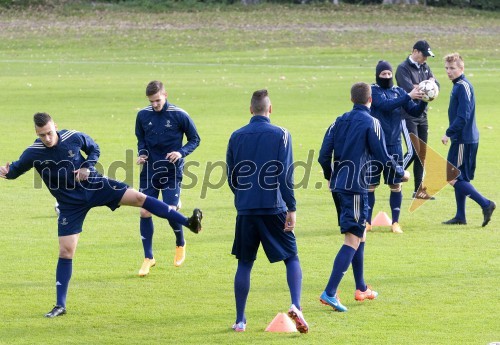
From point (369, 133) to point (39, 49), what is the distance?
38.0 m

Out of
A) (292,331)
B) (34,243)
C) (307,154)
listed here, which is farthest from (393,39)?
(292,331)

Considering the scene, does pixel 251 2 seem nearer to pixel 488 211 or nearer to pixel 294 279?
pixel 488 211

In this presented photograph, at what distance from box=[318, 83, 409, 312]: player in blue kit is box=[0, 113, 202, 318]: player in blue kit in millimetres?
1381

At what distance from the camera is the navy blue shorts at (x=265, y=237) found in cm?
953

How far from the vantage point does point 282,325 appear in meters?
9.56

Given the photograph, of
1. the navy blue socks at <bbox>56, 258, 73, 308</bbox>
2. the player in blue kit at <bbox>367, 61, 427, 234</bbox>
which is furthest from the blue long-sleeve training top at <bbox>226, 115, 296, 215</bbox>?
the player in blue kit at <bbox>367, 61, 427, 234</bbox>

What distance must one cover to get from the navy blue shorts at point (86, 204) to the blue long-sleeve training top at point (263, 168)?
1.51 metres

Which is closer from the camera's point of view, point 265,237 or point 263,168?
point 263,168

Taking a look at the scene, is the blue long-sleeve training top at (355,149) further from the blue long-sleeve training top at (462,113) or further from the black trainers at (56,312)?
the blue long-sleeve training top at (462,113)

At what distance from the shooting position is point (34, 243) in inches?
535

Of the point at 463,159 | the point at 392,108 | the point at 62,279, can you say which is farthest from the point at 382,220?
the point at 62,279

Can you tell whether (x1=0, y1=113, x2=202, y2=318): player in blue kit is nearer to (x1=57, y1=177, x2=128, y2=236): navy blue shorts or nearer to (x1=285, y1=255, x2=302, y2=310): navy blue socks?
(x1=57, y1=177, x2=128, y2=236): navy blue shorts

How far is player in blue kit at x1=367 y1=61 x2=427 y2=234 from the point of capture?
1299cm

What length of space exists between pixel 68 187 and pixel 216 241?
3.71m
